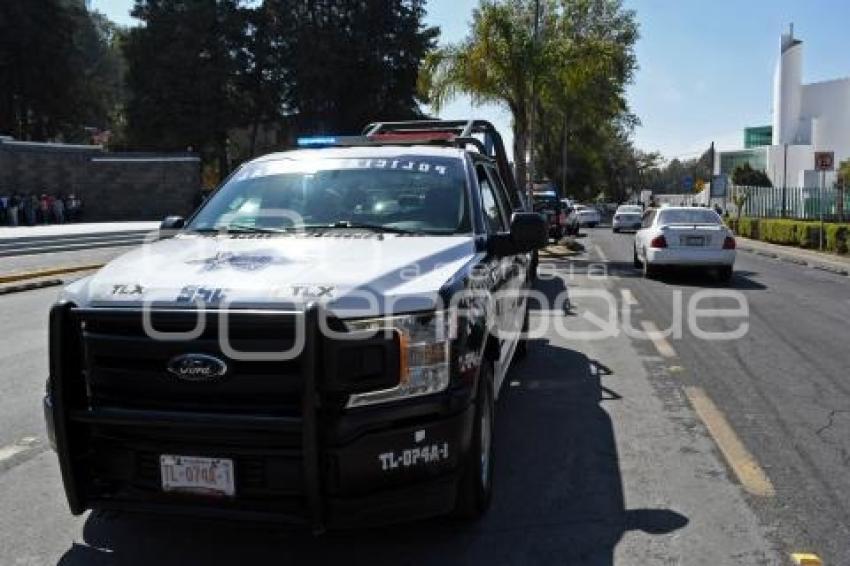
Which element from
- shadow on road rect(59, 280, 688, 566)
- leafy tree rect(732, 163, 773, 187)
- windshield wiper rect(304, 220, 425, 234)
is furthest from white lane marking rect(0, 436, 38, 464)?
leafy tree rect(732, 163, 773, 187)

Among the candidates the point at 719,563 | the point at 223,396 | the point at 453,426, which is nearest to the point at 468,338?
the point at 453,426

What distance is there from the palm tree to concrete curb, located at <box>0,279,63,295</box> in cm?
1189

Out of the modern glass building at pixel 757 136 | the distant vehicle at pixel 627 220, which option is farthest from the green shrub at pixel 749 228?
the modern glass building at pixel 757 136

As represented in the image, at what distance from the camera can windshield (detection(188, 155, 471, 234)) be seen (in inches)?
200

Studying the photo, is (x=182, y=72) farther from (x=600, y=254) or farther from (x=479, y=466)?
(x=479, y=466)

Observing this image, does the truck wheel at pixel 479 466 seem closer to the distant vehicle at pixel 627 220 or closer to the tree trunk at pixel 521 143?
the tree trunk at pixel 521 143

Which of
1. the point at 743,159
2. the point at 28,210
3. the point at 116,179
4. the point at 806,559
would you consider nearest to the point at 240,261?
the point at 806,559

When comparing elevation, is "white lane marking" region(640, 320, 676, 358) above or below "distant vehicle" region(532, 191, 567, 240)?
below

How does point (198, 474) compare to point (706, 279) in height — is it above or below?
above

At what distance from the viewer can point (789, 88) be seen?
87.5 m

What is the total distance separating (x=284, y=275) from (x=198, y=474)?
913 mm

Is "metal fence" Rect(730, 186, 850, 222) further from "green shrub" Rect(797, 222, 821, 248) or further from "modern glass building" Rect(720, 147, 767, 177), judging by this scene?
"modern glass building" Rect(720, 147, 767, 177)

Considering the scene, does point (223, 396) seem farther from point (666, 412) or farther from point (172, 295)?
point (666, 412)

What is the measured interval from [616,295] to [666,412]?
26.4 feet
